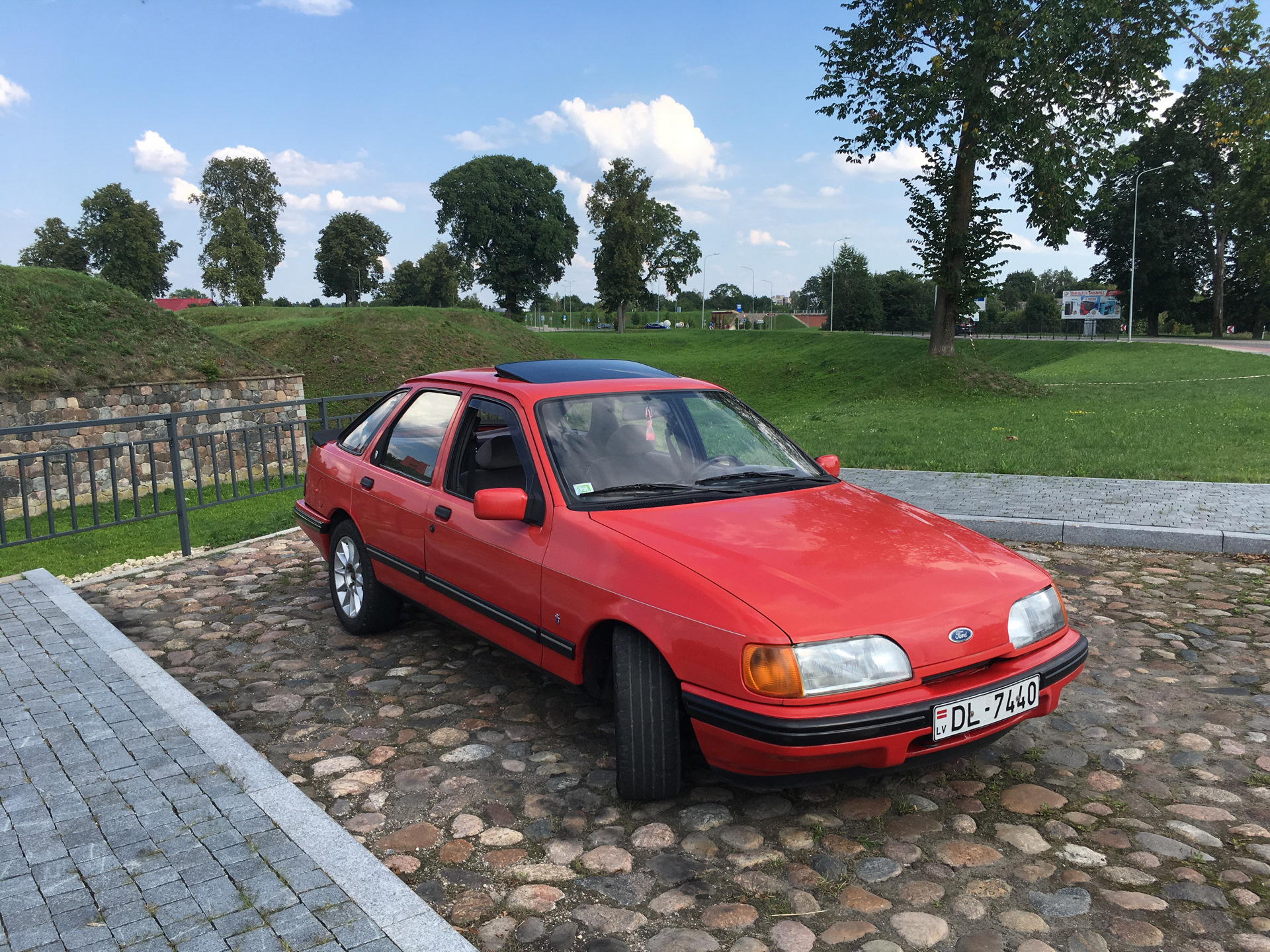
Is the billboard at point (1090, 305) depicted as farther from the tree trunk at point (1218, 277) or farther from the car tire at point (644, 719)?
the car tire at point (644, 719)

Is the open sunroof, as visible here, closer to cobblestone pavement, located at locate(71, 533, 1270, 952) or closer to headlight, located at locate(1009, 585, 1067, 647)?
cobblestone pavement, located at locate(71, 533, 1270, 952)

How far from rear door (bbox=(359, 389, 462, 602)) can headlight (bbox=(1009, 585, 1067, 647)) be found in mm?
2964

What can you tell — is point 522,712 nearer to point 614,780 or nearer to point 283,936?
point 614,780

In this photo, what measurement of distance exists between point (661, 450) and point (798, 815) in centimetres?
178

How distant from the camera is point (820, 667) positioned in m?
2.98

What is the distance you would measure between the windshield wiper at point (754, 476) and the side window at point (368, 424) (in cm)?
228

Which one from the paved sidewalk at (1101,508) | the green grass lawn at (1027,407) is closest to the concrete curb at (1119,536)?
the paved sidewalk at (1101,508)

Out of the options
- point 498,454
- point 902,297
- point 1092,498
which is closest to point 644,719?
point 498,454

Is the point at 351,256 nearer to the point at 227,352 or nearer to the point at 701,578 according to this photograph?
the point at 227,352

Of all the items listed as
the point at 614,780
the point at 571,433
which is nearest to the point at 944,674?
the point at 614,780

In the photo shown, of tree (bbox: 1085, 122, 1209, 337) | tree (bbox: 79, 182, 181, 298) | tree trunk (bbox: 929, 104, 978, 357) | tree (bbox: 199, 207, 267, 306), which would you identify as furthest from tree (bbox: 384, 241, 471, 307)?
tree trunk (bbox: 929, 104, 978, 357)

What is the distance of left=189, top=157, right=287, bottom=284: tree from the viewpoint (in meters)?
79.2

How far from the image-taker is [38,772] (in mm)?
3643

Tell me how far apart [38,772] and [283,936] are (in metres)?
1.82
